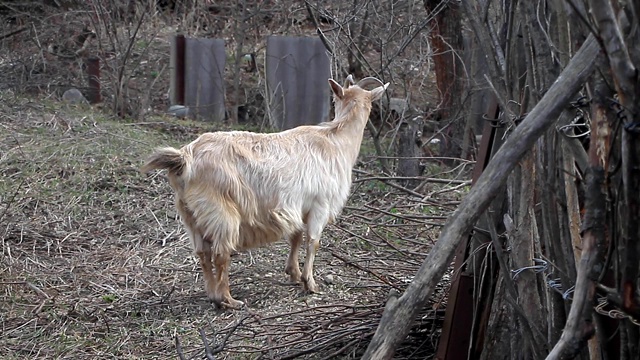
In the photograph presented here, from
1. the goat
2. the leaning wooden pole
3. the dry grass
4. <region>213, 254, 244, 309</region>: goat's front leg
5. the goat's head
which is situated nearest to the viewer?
the leaning wooden pole

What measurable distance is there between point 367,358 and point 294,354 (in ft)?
9.97

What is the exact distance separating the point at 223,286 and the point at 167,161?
1.09 meters

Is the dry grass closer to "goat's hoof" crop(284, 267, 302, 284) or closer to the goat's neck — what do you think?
"goat's hoof" crop(284, 267, 302, 284)

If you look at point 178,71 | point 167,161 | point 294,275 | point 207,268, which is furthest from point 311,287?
point 178,71

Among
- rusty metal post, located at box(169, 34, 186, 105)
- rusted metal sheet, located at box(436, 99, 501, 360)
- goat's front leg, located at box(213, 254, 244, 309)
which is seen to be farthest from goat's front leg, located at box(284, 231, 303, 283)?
Answer: rusty metal post, located at box(169, 34, 186, 105)

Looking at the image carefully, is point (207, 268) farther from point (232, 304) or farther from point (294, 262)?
point (294, 262)

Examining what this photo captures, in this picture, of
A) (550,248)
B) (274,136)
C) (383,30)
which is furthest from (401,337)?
(383,30)

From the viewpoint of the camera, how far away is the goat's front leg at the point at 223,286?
7035 mm

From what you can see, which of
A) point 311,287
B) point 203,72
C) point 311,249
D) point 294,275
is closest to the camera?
point 311,287

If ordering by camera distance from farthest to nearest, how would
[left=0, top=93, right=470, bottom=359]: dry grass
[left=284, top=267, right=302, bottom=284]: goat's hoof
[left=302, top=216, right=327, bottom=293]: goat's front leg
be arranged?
[left=284, top=267, right=302, bottom=284]: goat's hoof < [left=302, top=216, right=327, bottom=293]: goat's front leg < [left=0, top=93, right=470, bottom=359]: dry grass

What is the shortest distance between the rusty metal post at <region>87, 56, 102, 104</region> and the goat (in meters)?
7.23

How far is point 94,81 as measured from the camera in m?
14.3

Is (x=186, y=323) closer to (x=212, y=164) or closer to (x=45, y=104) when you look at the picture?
(x=212, y=164)

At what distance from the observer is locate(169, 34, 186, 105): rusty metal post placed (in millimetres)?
14609
